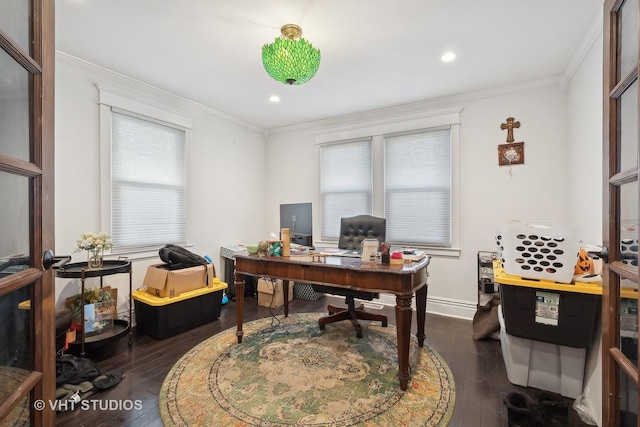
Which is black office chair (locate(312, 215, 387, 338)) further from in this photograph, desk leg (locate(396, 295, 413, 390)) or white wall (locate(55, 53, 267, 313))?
white wall (locate(55, 53, 267, 313))

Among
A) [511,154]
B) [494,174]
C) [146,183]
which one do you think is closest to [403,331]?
[494,174]

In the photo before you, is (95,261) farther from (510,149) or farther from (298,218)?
(510,149)

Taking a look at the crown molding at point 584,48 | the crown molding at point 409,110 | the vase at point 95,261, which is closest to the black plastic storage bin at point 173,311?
the vase at point 95,261

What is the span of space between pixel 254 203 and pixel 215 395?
3066 mm

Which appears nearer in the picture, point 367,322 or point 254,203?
point 367,322

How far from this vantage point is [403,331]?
178 cm

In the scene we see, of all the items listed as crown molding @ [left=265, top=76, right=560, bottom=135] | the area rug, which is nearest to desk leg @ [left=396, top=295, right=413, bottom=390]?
the area rug

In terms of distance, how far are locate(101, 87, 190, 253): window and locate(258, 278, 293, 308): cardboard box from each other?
1143mm

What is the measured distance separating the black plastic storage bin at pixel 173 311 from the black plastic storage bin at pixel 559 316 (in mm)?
2702

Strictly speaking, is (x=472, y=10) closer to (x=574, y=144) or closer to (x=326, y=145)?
(x=574, y=144)

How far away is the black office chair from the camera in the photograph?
2.62m

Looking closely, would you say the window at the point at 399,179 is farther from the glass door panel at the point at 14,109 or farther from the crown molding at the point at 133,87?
the glass door panel at the point at 14,109

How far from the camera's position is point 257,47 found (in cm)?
235

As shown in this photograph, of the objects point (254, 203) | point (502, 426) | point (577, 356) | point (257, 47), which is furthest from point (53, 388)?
point (254, 203)
